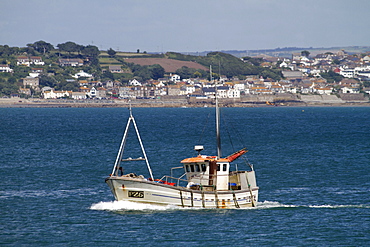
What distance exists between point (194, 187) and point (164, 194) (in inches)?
85.8

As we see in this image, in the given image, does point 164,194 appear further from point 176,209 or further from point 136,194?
point 136,194

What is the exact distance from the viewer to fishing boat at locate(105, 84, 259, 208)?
34.4 metres

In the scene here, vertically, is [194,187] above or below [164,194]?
above

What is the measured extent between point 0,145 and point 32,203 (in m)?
40.2

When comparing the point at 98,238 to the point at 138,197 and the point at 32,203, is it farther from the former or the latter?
the point at 32,203

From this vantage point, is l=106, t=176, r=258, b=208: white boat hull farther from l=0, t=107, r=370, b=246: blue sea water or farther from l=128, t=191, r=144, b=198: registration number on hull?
l=0, t=107, r=370, b=246: blue sea water

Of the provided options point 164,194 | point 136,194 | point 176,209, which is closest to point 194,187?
point 176,209

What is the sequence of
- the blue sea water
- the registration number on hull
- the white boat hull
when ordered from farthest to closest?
the registration number on hull → the white boat hull → the blue sea water

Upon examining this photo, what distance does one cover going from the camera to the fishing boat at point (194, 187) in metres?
34.4

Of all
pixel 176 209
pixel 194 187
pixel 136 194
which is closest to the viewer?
pixel 136 194

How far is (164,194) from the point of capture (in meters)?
34.6

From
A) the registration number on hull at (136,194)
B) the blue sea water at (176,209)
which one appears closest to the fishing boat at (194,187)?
the registration number on hull at (136,194)

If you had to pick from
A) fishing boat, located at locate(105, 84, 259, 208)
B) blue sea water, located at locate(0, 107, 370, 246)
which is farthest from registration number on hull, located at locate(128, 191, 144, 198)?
blue sea water, located at locate(0, 107, 370, 246)

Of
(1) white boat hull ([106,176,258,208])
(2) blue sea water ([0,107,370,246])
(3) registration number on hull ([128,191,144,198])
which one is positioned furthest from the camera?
(3) registration number on hull ([128,191,144,198])
